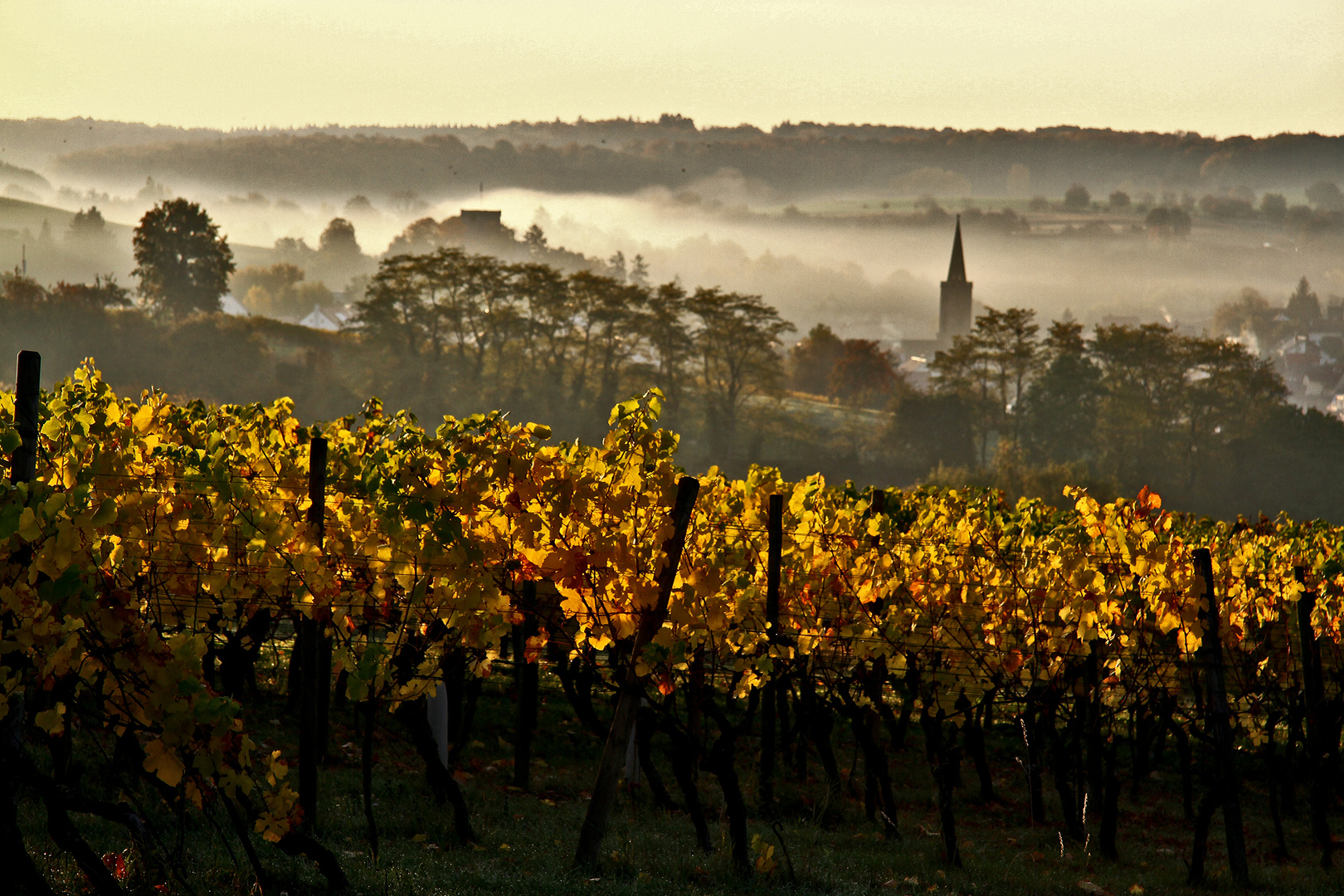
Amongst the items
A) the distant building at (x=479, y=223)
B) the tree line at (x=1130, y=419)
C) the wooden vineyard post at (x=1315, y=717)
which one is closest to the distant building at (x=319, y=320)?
the distant building at (x=479, y=223)

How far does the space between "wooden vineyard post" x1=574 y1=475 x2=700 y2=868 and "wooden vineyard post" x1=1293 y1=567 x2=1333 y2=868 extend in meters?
4.56

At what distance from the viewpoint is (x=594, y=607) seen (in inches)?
199

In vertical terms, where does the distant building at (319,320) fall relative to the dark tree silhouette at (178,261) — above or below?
below

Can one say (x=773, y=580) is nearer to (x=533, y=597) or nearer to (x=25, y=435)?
→ (x=533, y=597)

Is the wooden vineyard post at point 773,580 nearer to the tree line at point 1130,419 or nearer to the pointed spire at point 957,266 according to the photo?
the tree line at point 1130,419

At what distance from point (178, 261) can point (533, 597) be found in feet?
260

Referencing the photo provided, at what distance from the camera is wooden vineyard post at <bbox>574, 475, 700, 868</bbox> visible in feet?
16.0

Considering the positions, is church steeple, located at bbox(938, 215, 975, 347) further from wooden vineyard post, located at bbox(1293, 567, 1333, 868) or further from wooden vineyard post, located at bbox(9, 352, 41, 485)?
wooden vineyard post, located at bbox(9, 352, 41, 485)

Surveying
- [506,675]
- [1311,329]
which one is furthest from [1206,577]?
[1311,329]

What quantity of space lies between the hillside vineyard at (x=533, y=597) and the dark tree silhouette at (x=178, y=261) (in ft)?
249

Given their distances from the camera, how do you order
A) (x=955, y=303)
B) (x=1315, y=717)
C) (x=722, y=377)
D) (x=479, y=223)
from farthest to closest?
(x=955, y=303) → (x=479, y=223) → (x=722, y=377) → (x=1315, y=717)

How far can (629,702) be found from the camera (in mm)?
5004

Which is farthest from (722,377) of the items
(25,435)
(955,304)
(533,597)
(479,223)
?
(955,304)

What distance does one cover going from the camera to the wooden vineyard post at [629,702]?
4.87 m
